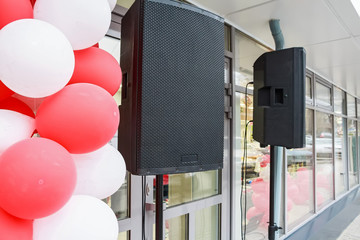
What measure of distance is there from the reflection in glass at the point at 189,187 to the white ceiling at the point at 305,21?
1.29 m

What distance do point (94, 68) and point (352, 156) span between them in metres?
7.27

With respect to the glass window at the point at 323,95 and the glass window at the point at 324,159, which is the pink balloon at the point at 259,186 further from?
the glass window at the point at 323,95

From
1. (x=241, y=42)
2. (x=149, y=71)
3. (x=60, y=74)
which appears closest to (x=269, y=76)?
(x=241, y=42)

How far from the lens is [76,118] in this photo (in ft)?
2.36

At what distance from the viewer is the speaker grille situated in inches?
37.5

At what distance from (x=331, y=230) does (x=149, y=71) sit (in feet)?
12.0

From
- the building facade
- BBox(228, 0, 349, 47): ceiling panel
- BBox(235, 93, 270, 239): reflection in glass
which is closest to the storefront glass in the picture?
the building facade

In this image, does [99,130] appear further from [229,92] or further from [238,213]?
[238,213]

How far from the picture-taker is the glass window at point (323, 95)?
4.38 metres

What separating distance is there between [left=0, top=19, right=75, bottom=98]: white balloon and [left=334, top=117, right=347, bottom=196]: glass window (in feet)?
18.6

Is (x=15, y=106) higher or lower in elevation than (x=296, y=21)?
lower

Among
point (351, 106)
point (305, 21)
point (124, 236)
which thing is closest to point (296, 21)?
point (305, 21)

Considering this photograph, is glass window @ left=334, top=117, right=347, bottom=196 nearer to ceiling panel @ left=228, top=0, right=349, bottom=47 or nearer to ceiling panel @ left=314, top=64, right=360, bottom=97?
ceiling panel @ left=314, top=64, right=360, bottom=97

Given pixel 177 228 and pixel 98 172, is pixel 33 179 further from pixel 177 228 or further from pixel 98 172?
pixel 177 228
